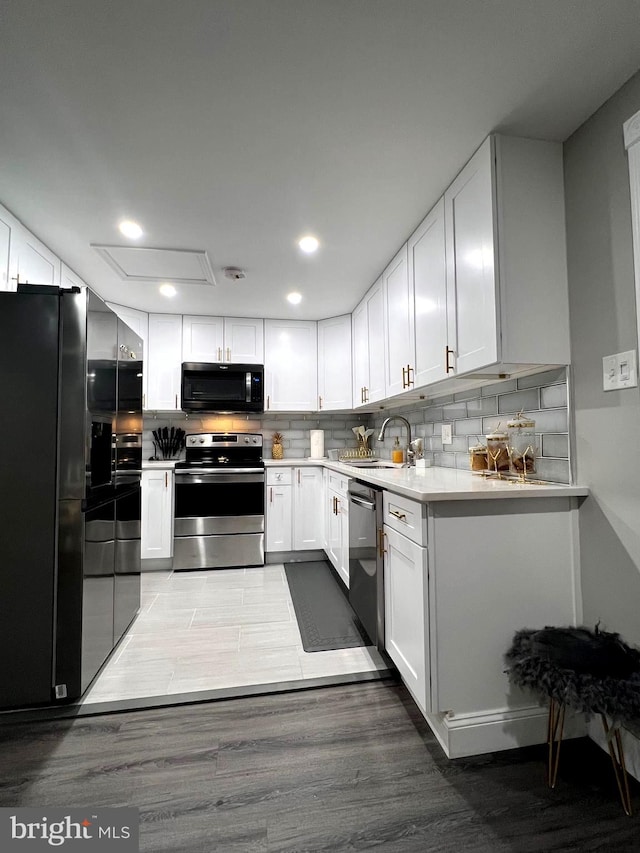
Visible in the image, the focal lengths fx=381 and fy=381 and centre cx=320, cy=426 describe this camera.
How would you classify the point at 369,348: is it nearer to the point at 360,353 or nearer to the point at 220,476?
the point at 360,353

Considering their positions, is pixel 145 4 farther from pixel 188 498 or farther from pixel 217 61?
pixel 188 498

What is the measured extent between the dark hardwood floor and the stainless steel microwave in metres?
2.53

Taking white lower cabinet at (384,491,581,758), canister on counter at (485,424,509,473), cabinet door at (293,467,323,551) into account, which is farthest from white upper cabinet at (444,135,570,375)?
cabinet door at (293,467,323,551)

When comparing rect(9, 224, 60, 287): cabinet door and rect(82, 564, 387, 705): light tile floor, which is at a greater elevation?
rect(9, 224, 60, 287): cabinet door

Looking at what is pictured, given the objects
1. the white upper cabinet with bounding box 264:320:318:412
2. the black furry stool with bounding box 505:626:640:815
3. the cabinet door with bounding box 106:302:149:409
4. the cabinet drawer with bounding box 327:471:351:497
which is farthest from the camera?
the white upper cabinet with bounding box 264:320:318:412

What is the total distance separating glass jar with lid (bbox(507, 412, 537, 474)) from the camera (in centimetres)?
175

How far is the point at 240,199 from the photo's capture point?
6.45 feet

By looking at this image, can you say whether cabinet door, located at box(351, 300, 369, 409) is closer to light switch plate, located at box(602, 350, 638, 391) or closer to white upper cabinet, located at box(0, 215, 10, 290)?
light switch plate, located at box(602, 350, 638, 391)

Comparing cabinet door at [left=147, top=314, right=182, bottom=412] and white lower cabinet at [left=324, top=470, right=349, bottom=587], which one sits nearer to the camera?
white lower cabinet at [left=324, top=470, right=349, bottom=587]

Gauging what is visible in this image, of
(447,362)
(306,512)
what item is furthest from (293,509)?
(447,362)

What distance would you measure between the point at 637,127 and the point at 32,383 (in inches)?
96.1

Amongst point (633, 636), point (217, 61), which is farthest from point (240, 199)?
point (633, 636)

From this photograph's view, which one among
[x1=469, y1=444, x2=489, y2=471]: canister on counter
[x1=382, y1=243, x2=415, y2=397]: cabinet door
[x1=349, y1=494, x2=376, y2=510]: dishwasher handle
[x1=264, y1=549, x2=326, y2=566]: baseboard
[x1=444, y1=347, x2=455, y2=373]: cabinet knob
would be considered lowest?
[x1=264, y1=549, x2=326, y2=566]: baseboard

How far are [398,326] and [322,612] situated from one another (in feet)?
6.45
